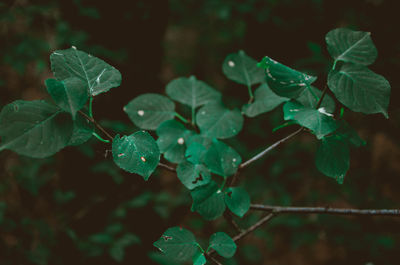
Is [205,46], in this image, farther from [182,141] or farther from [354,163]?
[182,141]

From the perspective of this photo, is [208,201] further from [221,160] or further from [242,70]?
[242,70]

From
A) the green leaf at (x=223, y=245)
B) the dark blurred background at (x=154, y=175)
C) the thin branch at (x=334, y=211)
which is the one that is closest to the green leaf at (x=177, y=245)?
the green leaf at (x=223, y=245)

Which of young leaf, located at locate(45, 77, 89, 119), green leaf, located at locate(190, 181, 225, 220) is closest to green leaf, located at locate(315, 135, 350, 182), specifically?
green leaf, located at locate(190, 181, 225, 220)

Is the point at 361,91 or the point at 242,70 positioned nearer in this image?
the point at 361,91

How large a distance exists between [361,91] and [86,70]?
46 cm

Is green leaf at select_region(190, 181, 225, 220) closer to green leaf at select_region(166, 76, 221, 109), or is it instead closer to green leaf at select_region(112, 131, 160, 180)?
green leaf at select_region(112, 131, 160, 180)

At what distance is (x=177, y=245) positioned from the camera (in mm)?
490

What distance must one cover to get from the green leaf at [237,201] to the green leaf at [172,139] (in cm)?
13

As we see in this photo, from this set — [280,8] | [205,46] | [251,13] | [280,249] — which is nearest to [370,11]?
[280,8]

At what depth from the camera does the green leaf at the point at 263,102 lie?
2.02ft

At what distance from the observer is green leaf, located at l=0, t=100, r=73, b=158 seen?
1.18 feet

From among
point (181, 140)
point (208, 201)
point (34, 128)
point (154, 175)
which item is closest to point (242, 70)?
point (181, 140)

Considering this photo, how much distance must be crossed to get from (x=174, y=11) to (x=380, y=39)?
1603mm

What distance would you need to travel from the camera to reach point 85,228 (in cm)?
135
